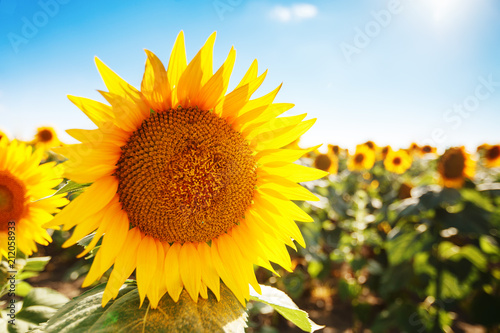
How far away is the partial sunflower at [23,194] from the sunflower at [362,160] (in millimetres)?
9354

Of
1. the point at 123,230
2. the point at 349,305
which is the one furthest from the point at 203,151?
the point at 349,305

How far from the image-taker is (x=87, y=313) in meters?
1.05

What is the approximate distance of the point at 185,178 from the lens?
1.30 meters

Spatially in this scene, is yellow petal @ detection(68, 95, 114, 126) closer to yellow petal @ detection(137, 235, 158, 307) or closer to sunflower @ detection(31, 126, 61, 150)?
yellow petal @ detection(137, 235, 158, 307)

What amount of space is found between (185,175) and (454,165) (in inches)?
181

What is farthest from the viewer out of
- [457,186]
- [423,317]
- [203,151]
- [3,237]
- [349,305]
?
[349,305]

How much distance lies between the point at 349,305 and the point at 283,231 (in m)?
5.97

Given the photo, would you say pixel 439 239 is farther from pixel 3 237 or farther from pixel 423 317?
pixel 3 237

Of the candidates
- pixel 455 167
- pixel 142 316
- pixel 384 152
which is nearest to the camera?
pixel 142 316

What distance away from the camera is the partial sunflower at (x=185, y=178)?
112cm

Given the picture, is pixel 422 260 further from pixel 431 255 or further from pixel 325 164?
pixel 325 164

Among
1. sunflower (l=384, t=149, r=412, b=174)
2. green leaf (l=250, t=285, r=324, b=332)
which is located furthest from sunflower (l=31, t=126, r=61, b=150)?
sunflower (l=384, t=149, r=412, b=174)

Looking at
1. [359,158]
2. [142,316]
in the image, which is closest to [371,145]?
[359,158]

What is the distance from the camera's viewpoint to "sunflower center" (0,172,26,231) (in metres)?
1.96
